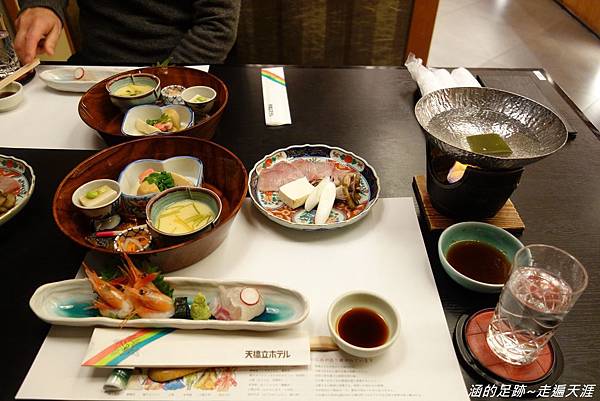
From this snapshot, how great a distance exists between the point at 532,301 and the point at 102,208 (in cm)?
103

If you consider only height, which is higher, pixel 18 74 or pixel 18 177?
pixel 18 74

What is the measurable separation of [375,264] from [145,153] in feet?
2.53

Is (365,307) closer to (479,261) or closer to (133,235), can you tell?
(479,261)

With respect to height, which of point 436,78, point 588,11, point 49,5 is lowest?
point 588,11

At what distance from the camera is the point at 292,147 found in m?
1.44

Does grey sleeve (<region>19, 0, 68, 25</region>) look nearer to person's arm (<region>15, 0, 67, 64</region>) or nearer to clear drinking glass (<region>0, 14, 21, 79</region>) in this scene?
person's arm (<region>15, 0, 67, 64</region>)

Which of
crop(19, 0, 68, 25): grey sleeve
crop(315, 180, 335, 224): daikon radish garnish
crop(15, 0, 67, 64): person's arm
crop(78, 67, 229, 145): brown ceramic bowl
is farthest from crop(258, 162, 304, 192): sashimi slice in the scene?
crop(19, 0, 68, 25): grey sleeve

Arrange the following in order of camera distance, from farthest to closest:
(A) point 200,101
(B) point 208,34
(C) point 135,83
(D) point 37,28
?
(B) point 208,34, (D) point 37,28, (C) point 135,83, (A) point 200,101

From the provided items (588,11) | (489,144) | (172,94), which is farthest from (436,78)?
(588,11)

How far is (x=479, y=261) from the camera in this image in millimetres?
1109

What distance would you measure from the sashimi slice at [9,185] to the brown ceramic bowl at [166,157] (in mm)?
206

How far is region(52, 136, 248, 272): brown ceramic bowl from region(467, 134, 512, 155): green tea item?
61 centimetres

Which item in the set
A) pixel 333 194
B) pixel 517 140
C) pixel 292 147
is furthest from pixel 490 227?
pixel 292 147

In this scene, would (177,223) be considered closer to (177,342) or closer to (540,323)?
(177,342)
